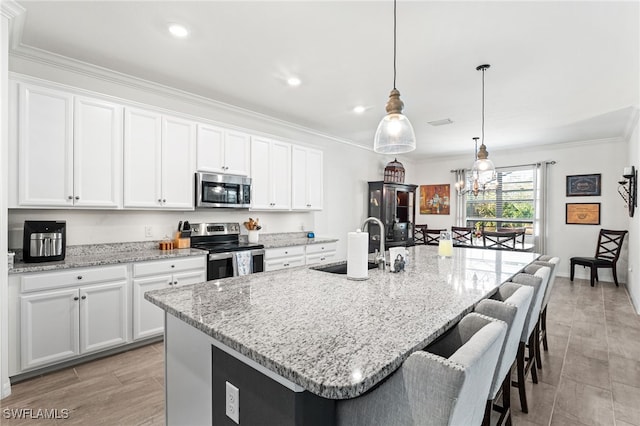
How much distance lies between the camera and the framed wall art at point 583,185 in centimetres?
591

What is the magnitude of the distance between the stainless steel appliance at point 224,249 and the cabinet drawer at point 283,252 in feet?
0.37

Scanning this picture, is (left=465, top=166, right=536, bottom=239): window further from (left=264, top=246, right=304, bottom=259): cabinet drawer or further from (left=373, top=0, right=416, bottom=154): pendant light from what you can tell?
(left=373, top=0, right=416, bottom=154): pendant light

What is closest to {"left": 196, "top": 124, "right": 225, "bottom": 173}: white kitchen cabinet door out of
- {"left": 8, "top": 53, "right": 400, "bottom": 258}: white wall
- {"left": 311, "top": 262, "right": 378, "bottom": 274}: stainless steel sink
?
{"left": 8, "top": 53, "right": 400, "bottom": 258}: white wall

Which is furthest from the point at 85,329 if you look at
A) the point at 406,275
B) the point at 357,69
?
the point at 357,69

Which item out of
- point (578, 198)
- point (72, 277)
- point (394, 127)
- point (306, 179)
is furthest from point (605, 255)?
point (72, 277)

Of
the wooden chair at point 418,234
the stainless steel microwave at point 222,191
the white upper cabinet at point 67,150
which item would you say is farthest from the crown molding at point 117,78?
the wooden chair at point 418,234

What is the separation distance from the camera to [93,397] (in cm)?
226

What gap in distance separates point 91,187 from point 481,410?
3.33 metres

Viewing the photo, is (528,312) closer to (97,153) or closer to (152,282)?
(152,282)

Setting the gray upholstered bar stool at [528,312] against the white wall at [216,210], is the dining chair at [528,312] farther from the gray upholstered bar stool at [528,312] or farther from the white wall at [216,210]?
the white wall at [216,210]

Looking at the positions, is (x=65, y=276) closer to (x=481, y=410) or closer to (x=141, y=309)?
(x=141, y=309)

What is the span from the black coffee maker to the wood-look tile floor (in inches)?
37.3

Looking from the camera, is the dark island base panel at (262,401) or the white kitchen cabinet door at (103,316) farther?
the white kitchen cabinet door at (103,316)

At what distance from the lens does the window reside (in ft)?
21.8
